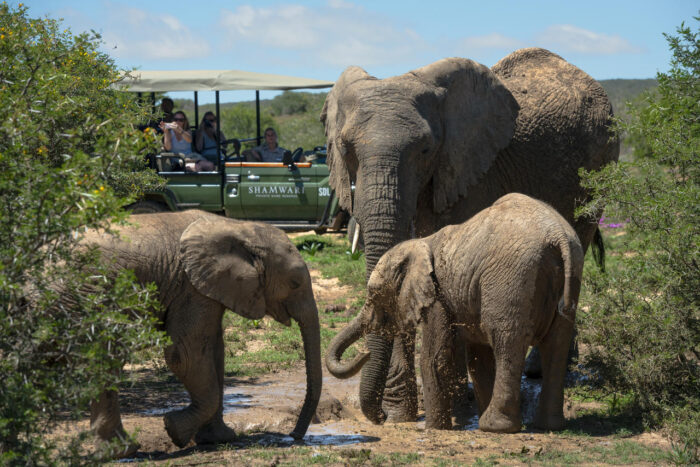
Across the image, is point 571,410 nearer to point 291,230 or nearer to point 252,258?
point 252,258

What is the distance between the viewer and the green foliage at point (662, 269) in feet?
22.5

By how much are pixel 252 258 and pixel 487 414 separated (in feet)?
6.36

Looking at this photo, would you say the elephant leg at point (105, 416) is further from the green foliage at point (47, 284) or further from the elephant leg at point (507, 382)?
the elephant leg at point (507, 382)

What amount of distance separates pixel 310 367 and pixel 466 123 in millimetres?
3027

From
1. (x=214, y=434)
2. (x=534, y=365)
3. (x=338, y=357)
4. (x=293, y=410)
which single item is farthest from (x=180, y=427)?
(x=534, y=365)

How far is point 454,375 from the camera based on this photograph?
6859mm

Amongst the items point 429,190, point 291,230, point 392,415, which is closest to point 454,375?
point 392,415

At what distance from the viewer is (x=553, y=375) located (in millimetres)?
6652

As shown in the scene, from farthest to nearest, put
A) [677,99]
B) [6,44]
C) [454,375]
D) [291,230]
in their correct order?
[291,230]
[677,99]
[454,375]
[6,44]

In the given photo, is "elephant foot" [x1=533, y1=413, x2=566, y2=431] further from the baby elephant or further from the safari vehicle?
the safari vehicle

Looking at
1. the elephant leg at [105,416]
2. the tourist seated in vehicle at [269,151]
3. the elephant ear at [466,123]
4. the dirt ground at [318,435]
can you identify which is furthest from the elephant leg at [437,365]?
the tourist seated in vehicle at [269,151]

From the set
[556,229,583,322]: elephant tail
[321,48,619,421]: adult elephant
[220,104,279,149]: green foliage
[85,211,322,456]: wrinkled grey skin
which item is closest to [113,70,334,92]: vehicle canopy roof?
[321,48,619,421]: adult elephant

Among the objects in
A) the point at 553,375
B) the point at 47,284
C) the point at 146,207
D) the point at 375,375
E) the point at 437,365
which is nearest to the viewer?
the point at 47,284

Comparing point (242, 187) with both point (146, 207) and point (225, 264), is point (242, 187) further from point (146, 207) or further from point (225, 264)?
point (225, 264)
